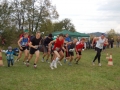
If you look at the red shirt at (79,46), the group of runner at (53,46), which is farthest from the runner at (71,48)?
the red shirt at (79,46)

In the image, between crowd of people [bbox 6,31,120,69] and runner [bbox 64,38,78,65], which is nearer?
crowd of people [bbox 6,31,120,69]

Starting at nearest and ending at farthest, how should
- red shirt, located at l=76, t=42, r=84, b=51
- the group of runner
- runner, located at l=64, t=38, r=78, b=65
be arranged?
1. the group of runner
2. red shirt, located at l=76, t=42, r=84, b=51
3. runner, located at l=64, t=38, r=78, b=65

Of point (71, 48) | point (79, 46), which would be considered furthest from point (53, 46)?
point (79, 46)

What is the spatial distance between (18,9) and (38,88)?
39.9 meters

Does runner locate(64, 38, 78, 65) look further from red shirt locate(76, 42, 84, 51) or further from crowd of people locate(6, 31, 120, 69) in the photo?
red shirt locate(76, 42, 84, 51)

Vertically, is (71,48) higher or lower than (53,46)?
lower

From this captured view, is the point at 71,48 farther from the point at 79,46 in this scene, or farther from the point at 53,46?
the point at 53,46

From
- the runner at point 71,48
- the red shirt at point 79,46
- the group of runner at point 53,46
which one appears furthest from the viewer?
the runner at point 71,48

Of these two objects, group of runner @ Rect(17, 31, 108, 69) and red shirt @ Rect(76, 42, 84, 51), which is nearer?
group of runner @ Rect(17, 31, 108, 69)

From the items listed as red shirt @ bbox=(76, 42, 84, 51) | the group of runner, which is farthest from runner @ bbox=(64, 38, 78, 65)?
red shirt @ bbox=(76, 42, 84, 51)

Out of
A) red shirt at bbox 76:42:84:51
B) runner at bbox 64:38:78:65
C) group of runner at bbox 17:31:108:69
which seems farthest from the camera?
runner at bbox 64:38:78:65

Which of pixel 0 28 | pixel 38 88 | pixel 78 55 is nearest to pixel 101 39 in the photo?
pixel 78 55

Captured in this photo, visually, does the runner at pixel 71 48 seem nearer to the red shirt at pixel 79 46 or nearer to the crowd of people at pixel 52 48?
the crowd of people at pixel 52 48

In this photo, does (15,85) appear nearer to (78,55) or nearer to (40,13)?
(78,55)
